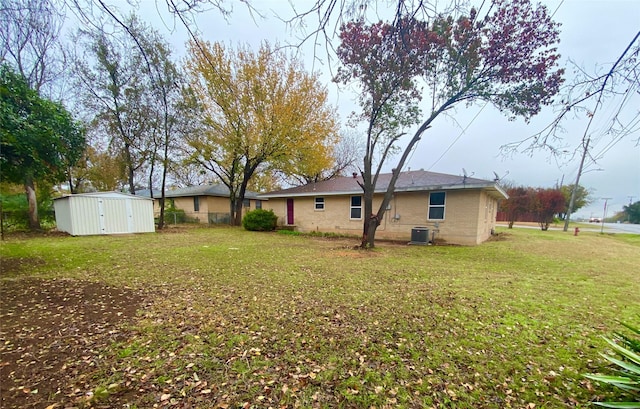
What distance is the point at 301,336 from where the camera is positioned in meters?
2.88

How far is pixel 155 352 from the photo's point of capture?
8.24 feet

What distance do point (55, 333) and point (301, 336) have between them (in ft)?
9.41

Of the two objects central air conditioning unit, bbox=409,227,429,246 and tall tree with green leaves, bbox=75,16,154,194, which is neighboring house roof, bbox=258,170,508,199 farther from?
tall tree with green leaves, bbox=75,16,154,194

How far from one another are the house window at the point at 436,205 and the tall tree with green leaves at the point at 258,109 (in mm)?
7503

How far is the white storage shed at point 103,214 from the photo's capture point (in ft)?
36.3

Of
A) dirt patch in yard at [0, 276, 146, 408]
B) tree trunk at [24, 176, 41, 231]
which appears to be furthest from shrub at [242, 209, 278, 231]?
dirt patch in yard at [0, 276, 146, 408]

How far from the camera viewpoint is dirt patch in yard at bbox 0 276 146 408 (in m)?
1.96

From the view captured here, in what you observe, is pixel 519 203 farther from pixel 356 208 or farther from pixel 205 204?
pixel 205 204

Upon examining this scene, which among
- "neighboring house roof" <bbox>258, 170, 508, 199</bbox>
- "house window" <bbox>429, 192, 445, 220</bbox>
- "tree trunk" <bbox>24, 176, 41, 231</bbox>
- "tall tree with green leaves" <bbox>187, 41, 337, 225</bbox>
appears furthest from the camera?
"tall tree with green leaves" <bbox>187, 41, 337, 225</bbox>

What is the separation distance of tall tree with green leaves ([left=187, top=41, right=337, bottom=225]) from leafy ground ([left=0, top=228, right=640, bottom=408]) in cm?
1030

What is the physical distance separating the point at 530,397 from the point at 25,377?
168 inches

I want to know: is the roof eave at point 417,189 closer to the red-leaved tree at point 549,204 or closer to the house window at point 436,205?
the house window at point 436,205

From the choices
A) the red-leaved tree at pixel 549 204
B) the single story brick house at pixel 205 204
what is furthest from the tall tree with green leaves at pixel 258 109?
the red-leaved tree at pixel 549 204

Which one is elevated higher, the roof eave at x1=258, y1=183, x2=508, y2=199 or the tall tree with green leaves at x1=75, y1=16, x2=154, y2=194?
the tall tree with green leaves at x1=75, y1=16, x2=154, y2=194
